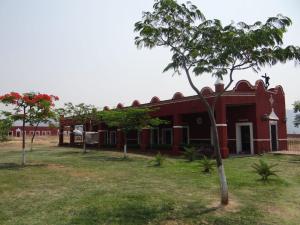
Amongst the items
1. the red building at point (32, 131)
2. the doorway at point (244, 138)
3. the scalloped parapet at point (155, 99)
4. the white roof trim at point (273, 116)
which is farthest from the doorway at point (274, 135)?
the red building at point (32, 131)

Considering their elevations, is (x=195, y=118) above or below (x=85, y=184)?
above

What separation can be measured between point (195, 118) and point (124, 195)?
2006cm

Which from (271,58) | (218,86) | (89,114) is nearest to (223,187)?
(271,58)

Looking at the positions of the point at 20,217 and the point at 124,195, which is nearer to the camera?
the point at 20,217

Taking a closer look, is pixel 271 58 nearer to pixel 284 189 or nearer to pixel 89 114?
pixel 284 189

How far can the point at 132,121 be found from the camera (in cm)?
2584

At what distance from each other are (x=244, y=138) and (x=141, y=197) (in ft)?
57.3

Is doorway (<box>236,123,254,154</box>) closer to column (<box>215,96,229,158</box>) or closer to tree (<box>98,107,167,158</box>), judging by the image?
column (<box>215,96,229,158</box>)

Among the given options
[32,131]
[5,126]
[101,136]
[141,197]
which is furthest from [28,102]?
[32,131]

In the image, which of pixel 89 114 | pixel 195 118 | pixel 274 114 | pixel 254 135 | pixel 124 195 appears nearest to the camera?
pixel 124 195

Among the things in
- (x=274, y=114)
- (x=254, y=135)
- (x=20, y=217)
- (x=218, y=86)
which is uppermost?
(x=218, y=86)

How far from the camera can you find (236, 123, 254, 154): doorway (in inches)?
1023

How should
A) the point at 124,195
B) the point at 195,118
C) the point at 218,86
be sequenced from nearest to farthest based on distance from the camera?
the point at 124,195, the point at 218,86, the point at 195,118

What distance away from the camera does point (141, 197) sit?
36.1 ft
